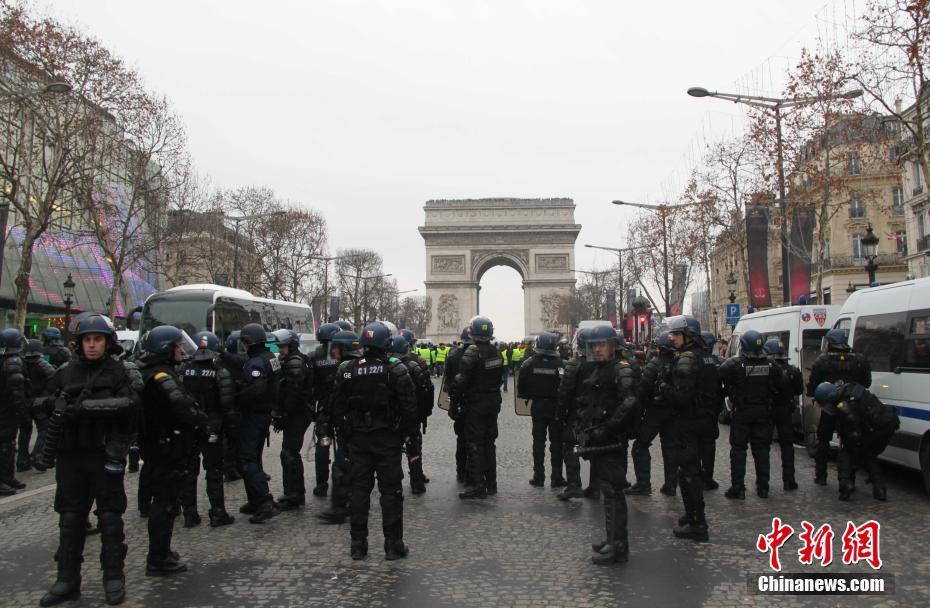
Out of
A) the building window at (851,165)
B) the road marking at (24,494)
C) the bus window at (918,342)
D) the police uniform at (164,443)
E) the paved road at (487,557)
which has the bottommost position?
the paved road at (487,557)

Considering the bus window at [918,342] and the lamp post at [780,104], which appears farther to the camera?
the lamp post at [780,104]

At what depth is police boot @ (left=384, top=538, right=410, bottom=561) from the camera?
6102mm

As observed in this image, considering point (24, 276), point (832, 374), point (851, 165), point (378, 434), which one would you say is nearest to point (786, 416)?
point (832, 374)

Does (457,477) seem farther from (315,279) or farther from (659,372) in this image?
(315,279)

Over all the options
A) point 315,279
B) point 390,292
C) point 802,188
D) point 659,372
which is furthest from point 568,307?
point 659,372

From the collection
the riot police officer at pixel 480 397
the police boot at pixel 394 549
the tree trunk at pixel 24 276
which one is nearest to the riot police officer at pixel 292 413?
the riot police officer at pixel 480 397

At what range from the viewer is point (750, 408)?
8.87m

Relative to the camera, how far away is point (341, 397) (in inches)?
248

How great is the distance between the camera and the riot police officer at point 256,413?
7562 mm

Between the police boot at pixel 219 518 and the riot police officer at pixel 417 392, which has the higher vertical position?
the riot police officer at pixel 417 392

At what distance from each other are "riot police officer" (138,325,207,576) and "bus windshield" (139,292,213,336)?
16.1 m

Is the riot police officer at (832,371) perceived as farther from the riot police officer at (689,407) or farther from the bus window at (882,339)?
the riot police officer at (689,407)

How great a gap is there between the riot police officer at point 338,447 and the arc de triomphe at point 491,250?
6606cm

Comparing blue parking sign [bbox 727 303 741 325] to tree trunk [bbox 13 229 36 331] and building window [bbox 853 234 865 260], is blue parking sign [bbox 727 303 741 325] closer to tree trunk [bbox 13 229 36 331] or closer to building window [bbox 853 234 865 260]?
tree trunk [bbox 13 229 36 331]
